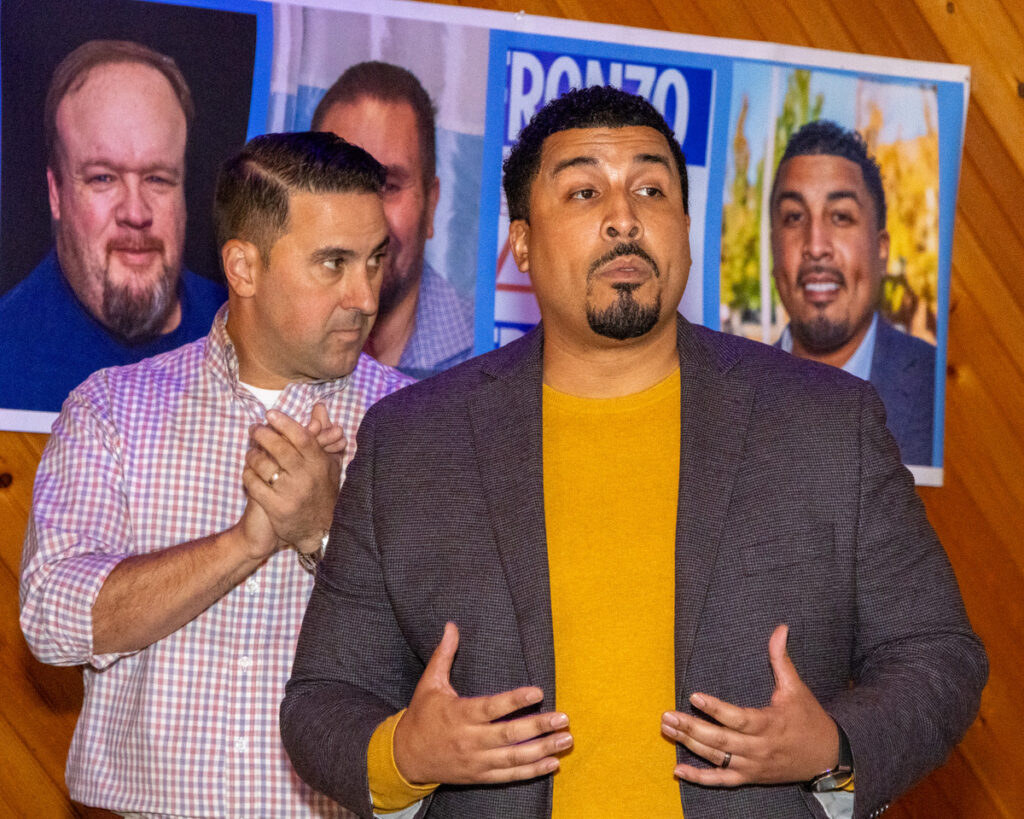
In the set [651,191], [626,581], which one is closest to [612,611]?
[626,581]

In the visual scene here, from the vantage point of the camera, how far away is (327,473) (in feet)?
6.74

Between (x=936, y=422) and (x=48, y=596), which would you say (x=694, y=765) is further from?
(x=936, y=422)

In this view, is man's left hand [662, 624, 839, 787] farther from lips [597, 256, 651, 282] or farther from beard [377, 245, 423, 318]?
beard [377, 245, 423, 318]

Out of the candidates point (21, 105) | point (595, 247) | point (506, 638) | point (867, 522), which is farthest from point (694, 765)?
point (21, 105)

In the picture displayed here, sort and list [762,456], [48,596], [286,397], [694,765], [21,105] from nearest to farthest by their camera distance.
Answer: [694,765] < [762,456] < [48,596] < [286,397] < [21,105]

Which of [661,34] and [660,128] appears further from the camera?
[661,34]

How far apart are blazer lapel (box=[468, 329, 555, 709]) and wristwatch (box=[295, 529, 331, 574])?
0.36 metres

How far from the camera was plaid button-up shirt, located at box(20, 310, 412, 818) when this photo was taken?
2.04 metres

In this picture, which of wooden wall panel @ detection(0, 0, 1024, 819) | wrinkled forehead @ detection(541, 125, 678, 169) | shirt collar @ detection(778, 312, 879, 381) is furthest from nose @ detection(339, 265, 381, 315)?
shirt collar @ detection(778, 312, 879, 381)

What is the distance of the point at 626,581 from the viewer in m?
1.72

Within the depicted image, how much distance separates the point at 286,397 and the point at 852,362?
1701 mm

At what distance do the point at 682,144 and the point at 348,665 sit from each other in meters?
1.90

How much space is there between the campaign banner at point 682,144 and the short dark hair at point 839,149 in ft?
0.05

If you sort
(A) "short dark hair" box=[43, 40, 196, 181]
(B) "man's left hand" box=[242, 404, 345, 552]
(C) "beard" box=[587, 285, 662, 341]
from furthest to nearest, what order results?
(A) "short dark hair" box=[43, 40, 196, 181] < (B) "man's left hand" box=[242, 404, 345, 552] < (C) "beard" box=[587, 285, 662, 341]
